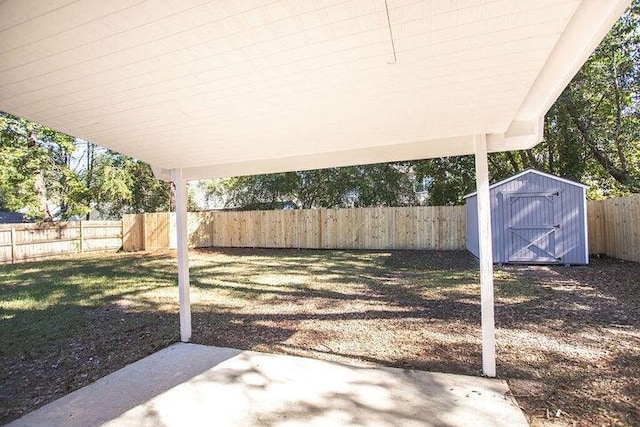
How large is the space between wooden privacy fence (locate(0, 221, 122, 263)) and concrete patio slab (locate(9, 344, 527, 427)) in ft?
35.5

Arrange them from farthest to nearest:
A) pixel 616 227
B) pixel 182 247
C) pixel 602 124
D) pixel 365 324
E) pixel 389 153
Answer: pixel 602 124
pixel 616 227
pixel 365 324
pixel 182 247
pixel 389 153

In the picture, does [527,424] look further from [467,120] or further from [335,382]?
[467,120]

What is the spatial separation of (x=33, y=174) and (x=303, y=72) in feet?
42.4

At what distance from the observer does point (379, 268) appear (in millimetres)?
8672

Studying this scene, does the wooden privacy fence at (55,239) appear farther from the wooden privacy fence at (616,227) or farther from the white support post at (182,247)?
the wooden privacy fence at (616,227)

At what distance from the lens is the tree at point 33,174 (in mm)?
10414

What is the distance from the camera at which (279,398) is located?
8.33ft

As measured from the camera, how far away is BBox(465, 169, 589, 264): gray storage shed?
8039 mm

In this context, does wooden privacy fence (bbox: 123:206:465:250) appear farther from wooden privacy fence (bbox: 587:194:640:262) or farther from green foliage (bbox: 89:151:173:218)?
wooden privacy fence (bbox: 587:194:640:262)

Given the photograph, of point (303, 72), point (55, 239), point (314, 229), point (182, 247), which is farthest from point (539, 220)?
point (55, 239)

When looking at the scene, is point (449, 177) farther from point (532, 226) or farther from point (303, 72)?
point (303, 72)

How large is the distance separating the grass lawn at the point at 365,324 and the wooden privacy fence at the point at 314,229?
4028 millimetres

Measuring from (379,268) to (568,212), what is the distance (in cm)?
440

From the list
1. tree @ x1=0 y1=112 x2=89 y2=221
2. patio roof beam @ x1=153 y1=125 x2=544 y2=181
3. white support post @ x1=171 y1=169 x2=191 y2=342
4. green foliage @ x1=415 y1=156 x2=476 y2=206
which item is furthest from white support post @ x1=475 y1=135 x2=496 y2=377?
tree @ x1=0 y1=112 x2=89 y2=221
